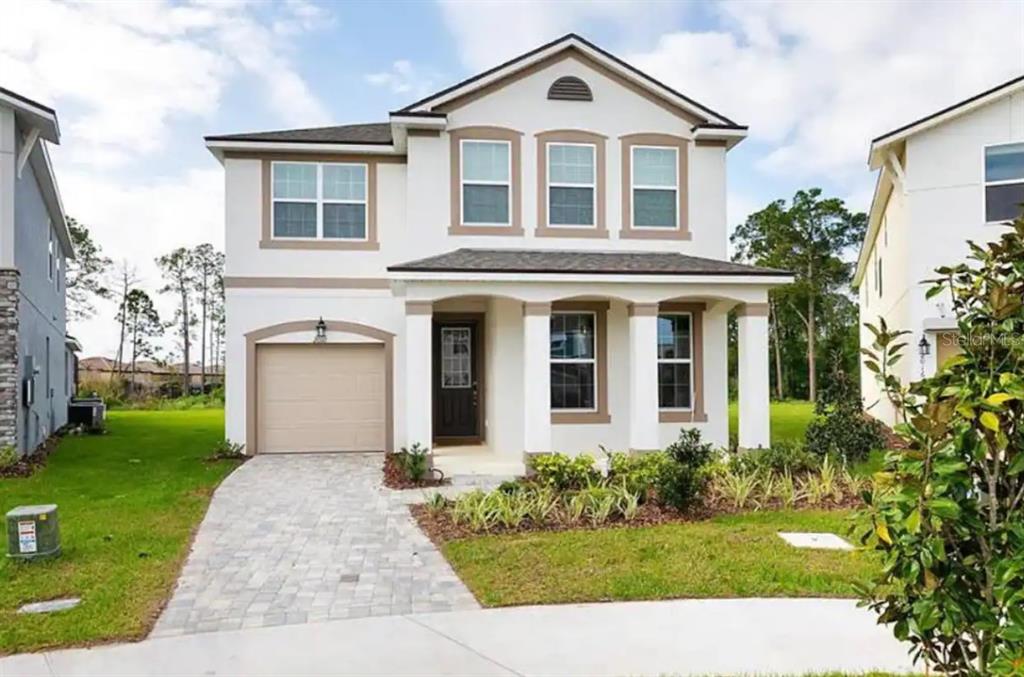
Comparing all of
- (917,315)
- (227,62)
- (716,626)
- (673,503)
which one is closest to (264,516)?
(673,503)

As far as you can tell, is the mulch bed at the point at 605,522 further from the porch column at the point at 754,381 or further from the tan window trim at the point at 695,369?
the tan window trim at the point at 695,369

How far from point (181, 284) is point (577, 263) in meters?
34.1

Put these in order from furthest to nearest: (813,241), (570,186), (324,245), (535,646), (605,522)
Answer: (813,241), (324,245), (570,186), (605,522), (535,646)

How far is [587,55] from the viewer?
13.9 metres

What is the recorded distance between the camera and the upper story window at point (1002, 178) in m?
13.7

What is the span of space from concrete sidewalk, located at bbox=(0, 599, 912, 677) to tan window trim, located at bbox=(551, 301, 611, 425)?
8.07m

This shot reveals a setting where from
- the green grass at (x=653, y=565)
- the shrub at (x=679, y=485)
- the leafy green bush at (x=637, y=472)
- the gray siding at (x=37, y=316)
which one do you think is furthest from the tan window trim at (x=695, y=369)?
the gray siding at (x=37, y=316)

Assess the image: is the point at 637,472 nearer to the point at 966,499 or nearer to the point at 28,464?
the point at 966,499

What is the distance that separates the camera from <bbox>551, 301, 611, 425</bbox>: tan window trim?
534 inches

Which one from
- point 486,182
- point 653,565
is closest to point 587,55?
point 486,182

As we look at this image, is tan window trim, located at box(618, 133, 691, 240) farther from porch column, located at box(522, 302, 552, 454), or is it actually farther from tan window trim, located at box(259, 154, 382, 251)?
tan window trim, located at box(259, 154, 382, 251)

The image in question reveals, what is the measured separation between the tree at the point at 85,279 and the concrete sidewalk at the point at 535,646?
3763cm

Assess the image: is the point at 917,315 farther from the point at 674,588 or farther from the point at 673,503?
the point at 674,588

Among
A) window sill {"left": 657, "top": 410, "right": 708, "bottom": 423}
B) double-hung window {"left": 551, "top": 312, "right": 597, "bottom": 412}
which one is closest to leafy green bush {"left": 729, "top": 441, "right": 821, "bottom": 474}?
window sill {"left": 657, "top": 410, "right": 708, "bottom": 423}
